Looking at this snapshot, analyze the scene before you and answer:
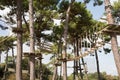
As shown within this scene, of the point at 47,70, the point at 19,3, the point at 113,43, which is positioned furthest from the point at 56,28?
the point at 47,70

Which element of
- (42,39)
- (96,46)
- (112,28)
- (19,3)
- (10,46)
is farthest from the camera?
(10,46)

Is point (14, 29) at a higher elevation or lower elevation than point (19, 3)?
lower

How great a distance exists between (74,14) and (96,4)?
3463mm

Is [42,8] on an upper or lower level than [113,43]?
upper

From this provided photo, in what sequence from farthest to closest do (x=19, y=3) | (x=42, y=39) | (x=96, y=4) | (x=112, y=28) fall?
(x=42, y=39)
(x=96, y=4)
(x=19, y=3)
(x=112, y=28)

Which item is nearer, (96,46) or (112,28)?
(112,28)

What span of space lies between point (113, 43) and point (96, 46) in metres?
0.86

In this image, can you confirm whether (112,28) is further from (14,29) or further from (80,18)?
(80,18)

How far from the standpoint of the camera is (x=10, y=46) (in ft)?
106

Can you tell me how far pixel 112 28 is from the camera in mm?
13453

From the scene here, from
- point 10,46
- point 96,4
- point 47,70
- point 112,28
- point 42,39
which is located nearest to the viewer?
point 112,28

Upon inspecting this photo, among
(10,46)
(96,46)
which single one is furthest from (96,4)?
(10,46)

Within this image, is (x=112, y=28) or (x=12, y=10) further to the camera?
(x=12, y=10)

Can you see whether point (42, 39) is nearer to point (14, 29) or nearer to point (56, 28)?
point (56, 28)
